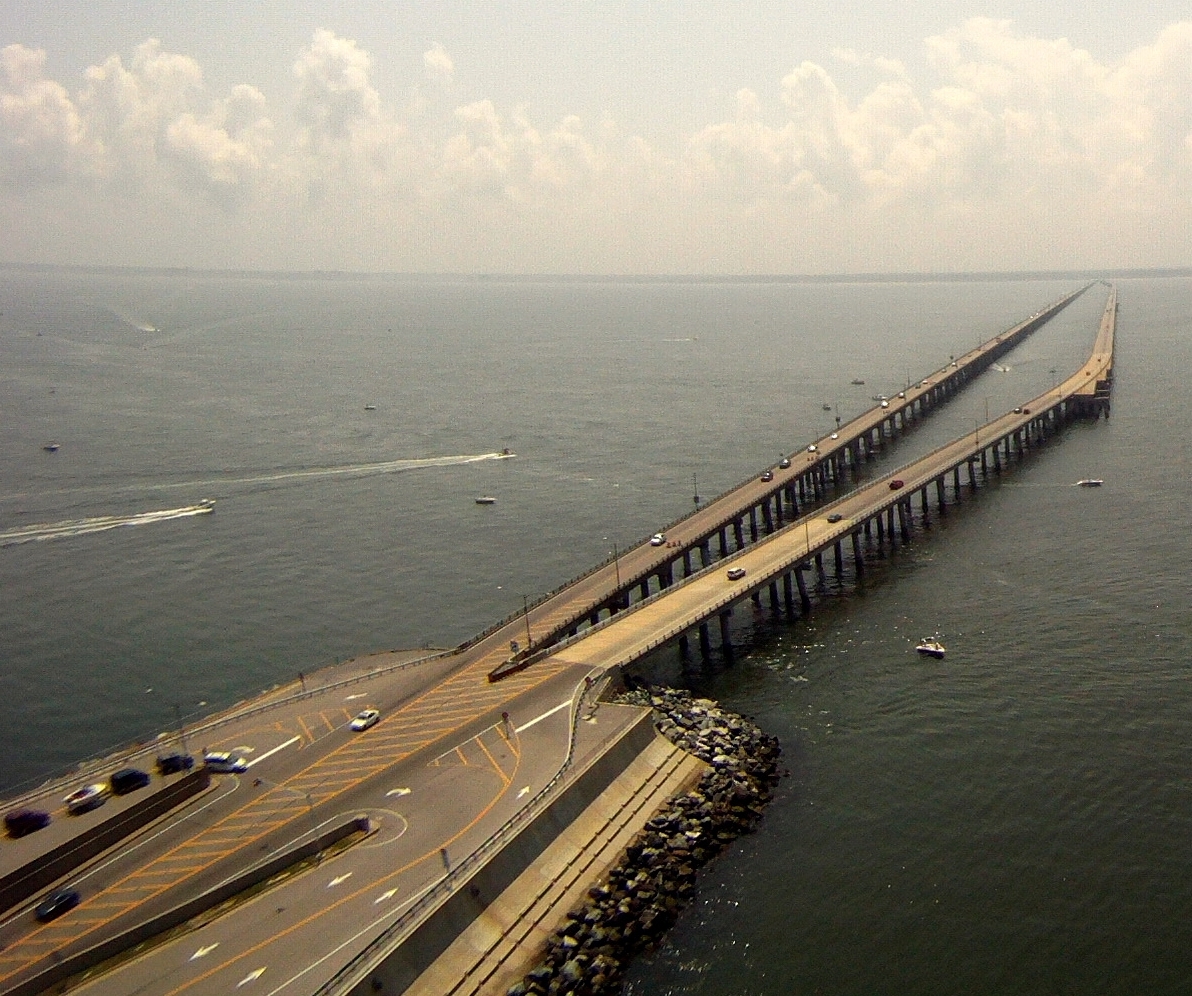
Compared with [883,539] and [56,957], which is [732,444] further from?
[56,957]

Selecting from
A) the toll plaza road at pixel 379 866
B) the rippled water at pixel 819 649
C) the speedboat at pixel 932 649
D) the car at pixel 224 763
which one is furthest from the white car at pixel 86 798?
the speedboat at pixel 932 649

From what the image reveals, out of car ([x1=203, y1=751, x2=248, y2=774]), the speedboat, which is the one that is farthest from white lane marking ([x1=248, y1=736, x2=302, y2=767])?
the speedboat

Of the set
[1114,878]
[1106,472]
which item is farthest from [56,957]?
[1106,472]

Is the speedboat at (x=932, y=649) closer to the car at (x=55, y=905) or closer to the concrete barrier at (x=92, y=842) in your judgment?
the concrete barrier at (x=92, y=842)

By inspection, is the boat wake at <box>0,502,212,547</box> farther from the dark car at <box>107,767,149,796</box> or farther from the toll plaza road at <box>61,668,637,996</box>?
the toll plaza road at <box>61,668,637,996</box>

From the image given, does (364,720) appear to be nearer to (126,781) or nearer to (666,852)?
(126,781)

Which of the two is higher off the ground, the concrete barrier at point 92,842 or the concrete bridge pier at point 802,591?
the concrete barrier at point 92,842

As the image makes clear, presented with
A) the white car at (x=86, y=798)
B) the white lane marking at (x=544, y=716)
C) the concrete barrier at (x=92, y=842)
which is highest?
the white car at (x=86, y=798)
